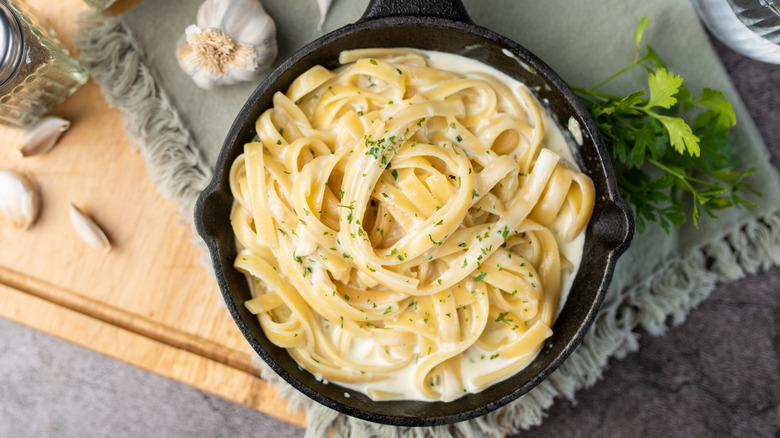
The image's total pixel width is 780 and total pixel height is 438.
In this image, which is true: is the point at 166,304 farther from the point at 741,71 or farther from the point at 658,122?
the point at 741,71

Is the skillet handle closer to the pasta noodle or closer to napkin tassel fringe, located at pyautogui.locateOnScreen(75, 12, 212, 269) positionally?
the pasta noodle

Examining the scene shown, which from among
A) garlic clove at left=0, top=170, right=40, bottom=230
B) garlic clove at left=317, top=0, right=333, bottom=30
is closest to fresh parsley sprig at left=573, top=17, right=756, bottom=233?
garlic clove at left=317, top=0, right=333, bottom=30

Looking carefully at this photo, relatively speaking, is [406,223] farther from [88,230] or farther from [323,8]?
[88,230]

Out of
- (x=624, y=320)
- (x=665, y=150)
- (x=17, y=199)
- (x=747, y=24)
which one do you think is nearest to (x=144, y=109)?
(x=17, y=199)

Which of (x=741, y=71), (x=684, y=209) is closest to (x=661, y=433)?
(x=684, y=209)

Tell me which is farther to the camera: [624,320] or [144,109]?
[624,320]

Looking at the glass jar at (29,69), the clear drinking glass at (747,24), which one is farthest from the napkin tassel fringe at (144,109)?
the clear drinking glass at (747,24)
